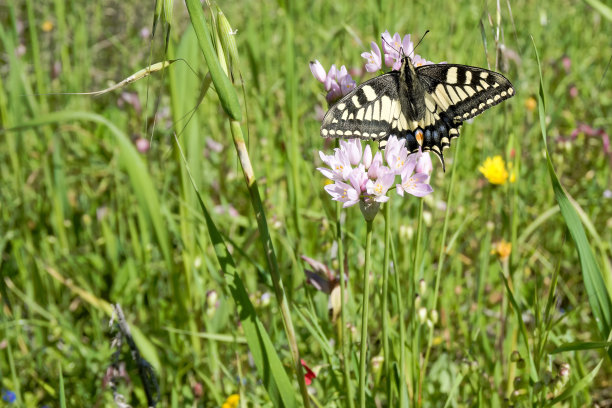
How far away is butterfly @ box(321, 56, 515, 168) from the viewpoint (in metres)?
1.26

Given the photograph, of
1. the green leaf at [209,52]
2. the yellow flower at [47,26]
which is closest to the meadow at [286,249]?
the green leaf at [209,52]

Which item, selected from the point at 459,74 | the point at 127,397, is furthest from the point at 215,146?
the point at 459,74

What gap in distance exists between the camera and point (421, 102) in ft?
4.86

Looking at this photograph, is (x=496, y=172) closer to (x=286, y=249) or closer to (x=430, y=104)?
(x=430, y=104)

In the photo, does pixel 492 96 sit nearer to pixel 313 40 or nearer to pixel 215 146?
pixel 215 146

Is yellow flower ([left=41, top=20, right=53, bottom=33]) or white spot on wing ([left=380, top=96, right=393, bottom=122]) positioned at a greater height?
yellow flower ([left=41, top=20, right=53, bottom=33])

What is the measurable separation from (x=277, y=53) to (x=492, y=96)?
2.26 meters

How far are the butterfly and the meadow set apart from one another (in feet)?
0.28

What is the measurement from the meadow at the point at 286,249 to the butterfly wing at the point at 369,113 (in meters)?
0.08

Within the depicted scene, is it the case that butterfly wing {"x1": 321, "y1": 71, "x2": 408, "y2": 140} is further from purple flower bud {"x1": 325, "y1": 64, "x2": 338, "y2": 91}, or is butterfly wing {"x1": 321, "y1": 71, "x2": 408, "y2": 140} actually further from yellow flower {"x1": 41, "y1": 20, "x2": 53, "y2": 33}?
yellow flower {"x1": 41, "y1": 20, "x2": 53, "y2": 33}

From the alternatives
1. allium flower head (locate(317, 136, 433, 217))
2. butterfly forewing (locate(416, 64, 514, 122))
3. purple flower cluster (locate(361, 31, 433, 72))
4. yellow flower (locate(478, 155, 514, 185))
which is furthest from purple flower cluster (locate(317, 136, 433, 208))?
yellow flower (locate(478, 155, 514, 185))

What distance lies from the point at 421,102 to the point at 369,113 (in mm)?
242

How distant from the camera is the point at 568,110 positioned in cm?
331

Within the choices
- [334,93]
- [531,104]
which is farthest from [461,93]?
[531,104]
